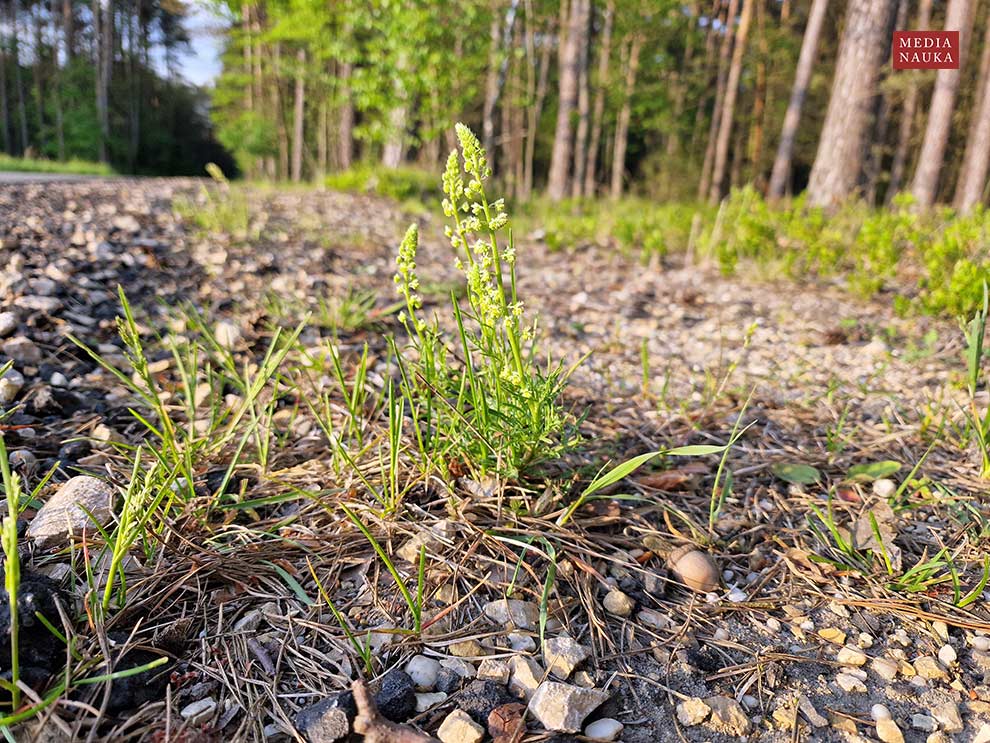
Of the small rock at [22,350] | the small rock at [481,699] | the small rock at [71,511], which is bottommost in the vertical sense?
the small rock at [481,699]

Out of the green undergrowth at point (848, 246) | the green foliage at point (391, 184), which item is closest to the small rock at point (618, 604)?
the green undergrowth at point (848, 246)

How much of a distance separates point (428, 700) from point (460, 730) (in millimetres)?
98

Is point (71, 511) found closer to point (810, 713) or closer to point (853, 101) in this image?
point (810, 713)

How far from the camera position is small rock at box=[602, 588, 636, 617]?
55.9 inches

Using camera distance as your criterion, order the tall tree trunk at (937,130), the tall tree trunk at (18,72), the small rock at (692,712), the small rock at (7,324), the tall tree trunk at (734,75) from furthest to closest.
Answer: the tall tree trunk at (18,72), the tall tree trunk at (734,75), the tall tree trunk at (937,130), the small rock at (7,324), the small rock at (692,712)

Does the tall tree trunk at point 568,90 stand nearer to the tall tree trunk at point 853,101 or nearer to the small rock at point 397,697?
the tall tree trunk at point 853,101

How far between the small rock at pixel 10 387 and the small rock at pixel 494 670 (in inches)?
66.6

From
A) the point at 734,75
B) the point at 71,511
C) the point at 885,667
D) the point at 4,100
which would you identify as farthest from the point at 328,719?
the point at 4,100

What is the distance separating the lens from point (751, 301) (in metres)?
3.86

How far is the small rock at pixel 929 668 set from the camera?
1.27 m

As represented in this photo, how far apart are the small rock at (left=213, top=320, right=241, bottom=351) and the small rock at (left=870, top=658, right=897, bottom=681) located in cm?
230

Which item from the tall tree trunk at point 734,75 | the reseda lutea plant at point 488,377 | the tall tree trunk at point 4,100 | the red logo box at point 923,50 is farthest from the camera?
the tall tree trunk at point 4,100

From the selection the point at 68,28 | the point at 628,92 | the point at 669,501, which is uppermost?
the point at 68,28

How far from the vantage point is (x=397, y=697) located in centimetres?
113
